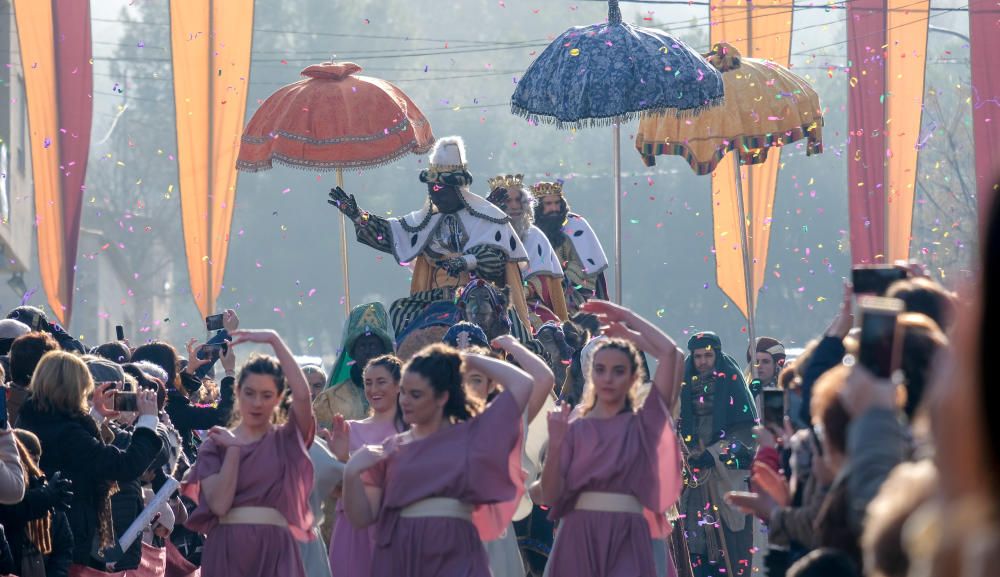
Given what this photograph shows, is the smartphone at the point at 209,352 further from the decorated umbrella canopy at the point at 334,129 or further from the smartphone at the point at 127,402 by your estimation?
the decorated umbrella canopy at the point at 334,129

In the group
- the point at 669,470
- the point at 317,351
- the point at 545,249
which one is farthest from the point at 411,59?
the point at 669,470

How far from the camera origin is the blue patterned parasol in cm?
1053

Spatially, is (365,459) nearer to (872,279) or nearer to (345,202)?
(872,279)

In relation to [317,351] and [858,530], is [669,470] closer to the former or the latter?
[858,530]

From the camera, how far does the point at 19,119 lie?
26156 millimetres

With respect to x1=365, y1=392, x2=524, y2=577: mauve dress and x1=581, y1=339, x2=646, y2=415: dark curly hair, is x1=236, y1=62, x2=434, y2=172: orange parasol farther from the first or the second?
x1=365, y1=392, x2=524, y2=577: mauve dress

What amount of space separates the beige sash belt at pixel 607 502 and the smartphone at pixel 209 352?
2.77m

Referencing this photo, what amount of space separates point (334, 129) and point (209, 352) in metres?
2.80

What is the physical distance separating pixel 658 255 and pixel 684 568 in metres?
42.1

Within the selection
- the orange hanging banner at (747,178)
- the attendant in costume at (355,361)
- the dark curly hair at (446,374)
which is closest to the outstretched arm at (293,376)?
the dark curly hair at (446,374)

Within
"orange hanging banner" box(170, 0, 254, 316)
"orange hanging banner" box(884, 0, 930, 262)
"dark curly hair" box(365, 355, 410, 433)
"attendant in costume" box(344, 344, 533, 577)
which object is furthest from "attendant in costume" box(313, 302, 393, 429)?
"orange hanging banner" box(884, 0, 930, 262)

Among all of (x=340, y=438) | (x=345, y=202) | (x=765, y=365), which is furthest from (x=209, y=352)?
(x=765, y=365)

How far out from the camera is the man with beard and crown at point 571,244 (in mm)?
12672

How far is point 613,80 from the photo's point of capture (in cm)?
1052
